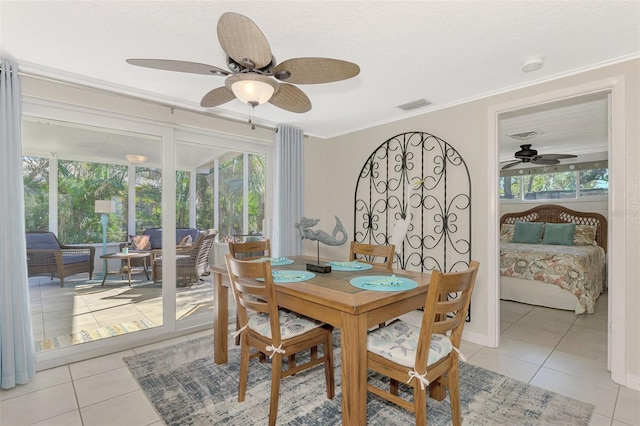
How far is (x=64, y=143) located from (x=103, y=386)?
2.02 meters

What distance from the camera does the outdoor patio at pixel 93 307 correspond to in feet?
8.58

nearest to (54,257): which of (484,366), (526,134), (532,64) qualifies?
(484,366)

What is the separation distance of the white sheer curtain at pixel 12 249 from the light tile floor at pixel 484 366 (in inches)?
7.3

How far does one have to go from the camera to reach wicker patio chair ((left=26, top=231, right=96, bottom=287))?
2545 mm

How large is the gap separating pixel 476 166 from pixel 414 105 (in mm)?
897

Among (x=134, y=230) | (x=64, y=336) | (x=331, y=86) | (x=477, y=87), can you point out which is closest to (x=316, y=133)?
(x=331, y=86)

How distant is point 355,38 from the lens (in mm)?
2025

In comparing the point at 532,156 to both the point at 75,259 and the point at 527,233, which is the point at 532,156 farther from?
Result: the point at 75,259

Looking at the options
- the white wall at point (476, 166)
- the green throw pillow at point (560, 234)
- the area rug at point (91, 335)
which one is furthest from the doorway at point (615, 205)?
the area rug at point (91, 335)

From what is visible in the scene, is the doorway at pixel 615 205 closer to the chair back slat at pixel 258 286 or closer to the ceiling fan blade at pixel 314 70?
the ceiling fan blade at pixel 314 70

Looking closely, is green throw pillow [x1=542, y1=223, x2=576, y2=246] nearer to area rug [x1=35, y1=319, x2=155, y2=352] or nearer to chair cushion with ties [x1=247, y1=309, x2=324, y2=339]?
chair cushion with ties [x1=247, y1=309, x2=324, y2=339]

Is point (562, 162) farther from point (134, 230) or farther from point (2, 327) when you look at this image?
point (2, 327)

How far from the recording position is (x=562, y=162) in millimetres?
6023

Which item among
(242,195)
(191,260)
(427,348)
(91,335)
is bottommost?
(91,335)
